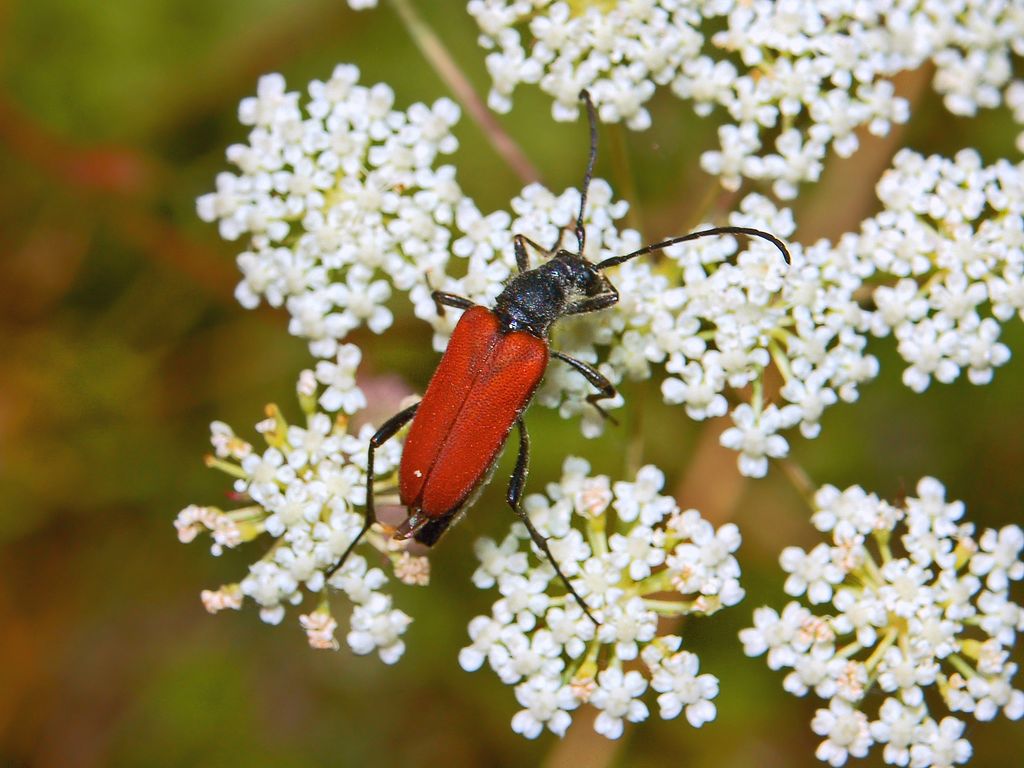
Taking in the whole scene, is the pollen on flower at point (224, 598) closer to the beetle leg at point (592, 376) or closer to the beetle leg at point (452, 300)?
the beetle leg at point (452, 300)

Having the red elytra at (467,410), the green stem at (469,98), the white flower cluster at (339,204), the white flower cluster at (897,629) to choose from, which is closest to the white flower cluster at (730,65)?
the green stem at (469,98)

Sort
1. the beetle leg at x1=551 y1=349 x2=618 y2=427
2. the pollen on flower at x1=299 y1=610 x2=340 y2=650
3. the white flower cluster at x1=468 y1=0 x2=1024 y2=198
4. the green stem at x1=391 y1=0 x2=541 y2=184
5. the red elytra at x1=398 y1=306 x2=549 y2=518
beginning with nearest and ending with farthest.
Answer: the red elytra at x1=398 y1=306 x2=549 y2=518
the pollen on flower at x1=299 y1=610 x2=340 y2=650
the beetle leg at x1=551 y1=349 x2=618 y2=427
the white flower cluster at x1=468 y1=0 x2=1024 y2=198
the green stem at x1=391 y1=0 x2=541 y2=184

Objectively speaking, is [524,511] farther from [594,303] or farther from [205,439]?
[205,439]

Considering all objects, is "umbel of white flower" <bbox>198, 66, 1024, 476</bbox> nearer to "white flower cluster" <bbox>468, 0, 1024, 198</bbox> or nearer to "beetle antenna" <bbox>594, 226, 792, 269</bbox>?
"beetle antenna" <bbox>594, 226, 792, 269</bbox>

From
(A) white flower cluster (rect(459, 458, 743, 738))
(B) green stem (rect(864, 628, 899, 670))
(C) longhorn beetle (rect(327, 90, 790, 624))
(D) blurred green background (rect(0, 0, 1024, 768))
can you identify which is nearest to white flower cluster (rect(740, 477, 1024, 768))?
(B) green stem (rect(864, 628, 899, 670))

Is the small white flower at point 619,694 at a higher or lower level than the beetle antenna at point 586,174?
lower

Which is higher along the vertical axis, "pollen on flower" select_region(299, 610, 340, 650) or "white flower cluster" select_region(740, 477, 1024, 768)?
"white flower cluster" select_region(740, 477, 1024, 768)

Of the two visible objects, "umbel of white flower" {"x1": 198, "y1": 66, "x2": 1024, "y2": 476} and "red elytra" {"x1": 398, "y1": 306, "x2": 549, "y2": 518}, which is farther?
"umbel of white flower" {"x1": 198, "y1": 66, "x2": 1024, "y2": 476}
